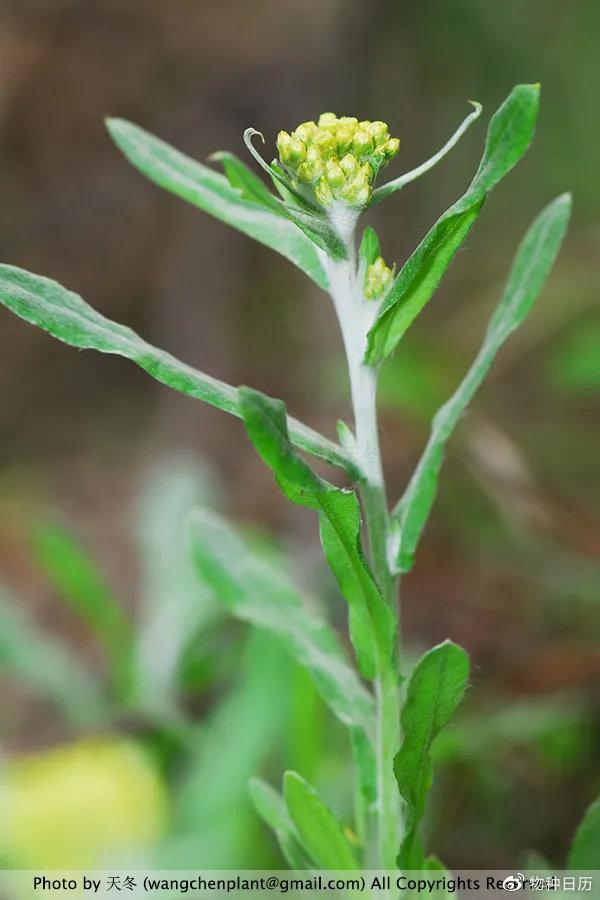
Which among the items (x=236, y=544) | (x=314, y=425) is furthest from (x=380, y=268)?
(x=314, y=425)

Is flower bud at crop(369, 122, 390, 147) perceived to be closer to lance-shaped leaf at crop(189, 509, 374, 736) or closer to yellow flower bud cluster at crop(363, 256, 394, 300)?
yellow flower bud cluster at crop(363, 256, 394, 300)

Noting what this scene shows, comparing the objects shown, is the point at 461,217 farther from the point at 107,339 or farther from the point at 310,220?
the point at 107,339

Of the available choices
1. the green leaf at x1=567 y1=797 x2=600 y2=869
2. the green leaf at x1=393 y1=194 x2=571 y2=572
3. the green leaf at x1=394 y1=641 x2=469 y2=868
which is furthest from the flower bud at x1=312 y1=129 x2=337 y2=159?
the green leaf at x1=567 y1=797 x2=600 y2=869

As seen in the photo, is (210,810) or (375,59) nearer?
(210,810)

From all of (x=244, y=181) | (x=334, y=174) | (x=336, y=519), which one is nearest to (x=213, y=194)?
(x=244, y=181)

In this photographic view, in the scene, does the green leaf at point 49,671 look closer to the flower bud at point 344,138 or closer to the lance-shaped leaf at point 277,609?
the lance-shaped leaf at point 277,609

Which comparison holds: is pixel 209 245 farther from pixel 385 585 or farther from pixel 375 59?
pixel 385 585

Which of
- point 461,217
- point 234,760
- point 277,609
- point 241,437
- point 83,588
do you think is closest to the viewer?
point 461,217

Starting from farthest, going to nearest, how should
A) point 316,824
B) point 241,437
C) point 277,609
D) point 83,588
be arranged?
point 241,437 → point 83,588 → point 277,609 → point 316,824
